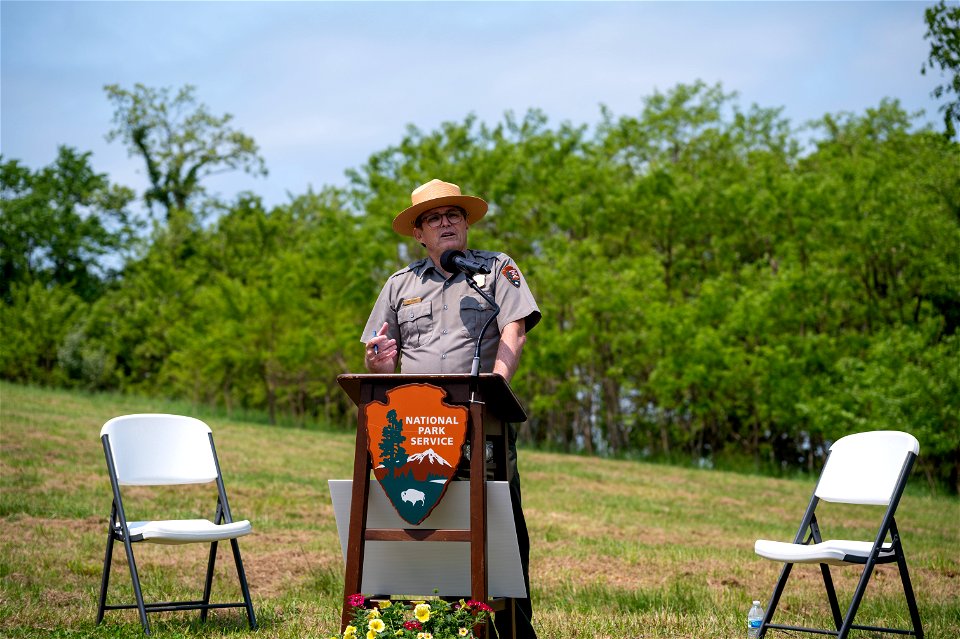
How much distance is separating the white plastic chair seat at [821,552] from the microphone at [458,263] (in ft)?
7.61

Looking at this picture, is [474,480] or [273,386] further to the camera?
[273,386]

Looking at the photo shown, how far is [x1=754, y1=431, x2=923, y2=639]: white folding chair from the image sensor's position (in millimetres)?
5199

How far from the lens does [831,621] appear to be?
6.43 metres

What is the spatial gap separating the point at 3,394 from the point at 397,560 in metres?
22.4

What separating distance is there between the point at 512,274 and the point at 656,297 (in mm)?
22514

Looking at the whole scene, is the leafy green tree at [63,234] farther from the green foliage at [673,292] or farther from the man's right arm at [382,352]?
the man's right arm at [382,352]

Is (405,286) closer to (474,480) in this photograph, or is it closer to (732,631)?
(474,480)

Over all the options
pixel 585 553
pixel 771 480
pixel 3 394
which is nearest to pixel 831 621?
pixel 585 553

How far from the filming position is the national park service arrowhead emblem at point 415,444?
396 centimetres

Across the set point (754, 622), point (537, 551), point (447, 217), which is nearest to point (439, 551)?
point (447, 217)

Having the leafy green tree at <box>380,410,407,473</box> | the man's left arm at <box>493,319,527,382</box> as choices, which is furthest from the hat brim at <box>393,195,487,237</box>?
the leafy green tree at <box>380,410,407,473</box>

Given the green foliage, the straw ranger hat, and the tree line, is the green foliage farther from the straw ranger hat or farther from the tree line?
the straw ranger hat

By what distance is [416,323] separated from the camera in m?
4.73

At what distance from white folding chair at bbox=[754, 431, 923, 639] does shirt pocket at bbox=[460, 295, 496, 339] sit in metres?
2.05
